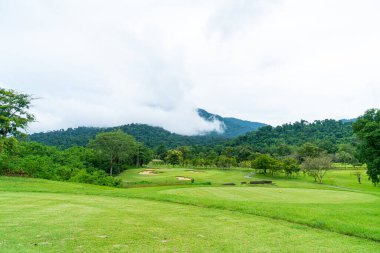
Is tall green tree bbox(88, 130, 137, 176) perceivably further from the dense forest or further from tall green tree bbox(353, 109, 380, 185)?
tall green tree bbox(353, 109, 380, 185)

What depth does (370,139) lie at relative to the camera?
33.5 meters

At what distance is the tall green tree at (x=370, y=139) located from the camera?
32.9m

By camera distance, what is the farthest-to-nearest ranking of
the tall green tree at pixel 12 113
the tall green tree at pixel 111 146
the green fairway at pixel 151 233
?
the tall green tree at pixel 111 146, the tall green tree at pixel 12 113, the green fairway at pixel 151 233

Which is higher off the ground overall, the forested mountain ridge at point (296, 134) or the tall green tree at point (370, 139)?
the forested mountain ridge at point (296, 134)

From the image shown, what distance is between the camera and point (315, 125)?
15750 cm

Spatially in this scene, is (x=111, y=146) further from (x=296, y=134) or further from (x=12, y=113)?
(x=296, y=134)

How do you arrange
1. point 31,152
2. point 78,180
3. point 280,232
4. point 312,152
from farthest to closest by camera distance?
point 312,152
point 31,152
point 78,180
point 280,232

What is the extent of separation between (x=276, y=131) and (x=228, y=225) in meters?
154

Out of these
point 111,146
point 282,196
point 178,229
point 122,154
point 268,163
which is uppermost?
point 111,146

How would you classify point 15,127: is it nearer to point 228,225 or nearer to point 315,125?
point 228,225

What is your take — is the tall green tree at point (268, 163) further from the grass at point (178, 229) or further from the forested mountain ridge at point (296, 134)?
the forested mountain ridge at point (296, 134)

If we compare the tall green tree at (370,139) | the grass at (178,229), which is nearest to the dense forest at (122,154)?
the tall green tree at (370,139)

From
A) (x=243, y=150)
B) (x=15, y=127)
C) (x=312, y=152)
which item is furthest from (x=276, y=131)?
(x=15, y=127)

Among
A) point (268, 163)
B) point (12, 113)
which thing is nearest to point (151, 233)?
point (12, 113)
